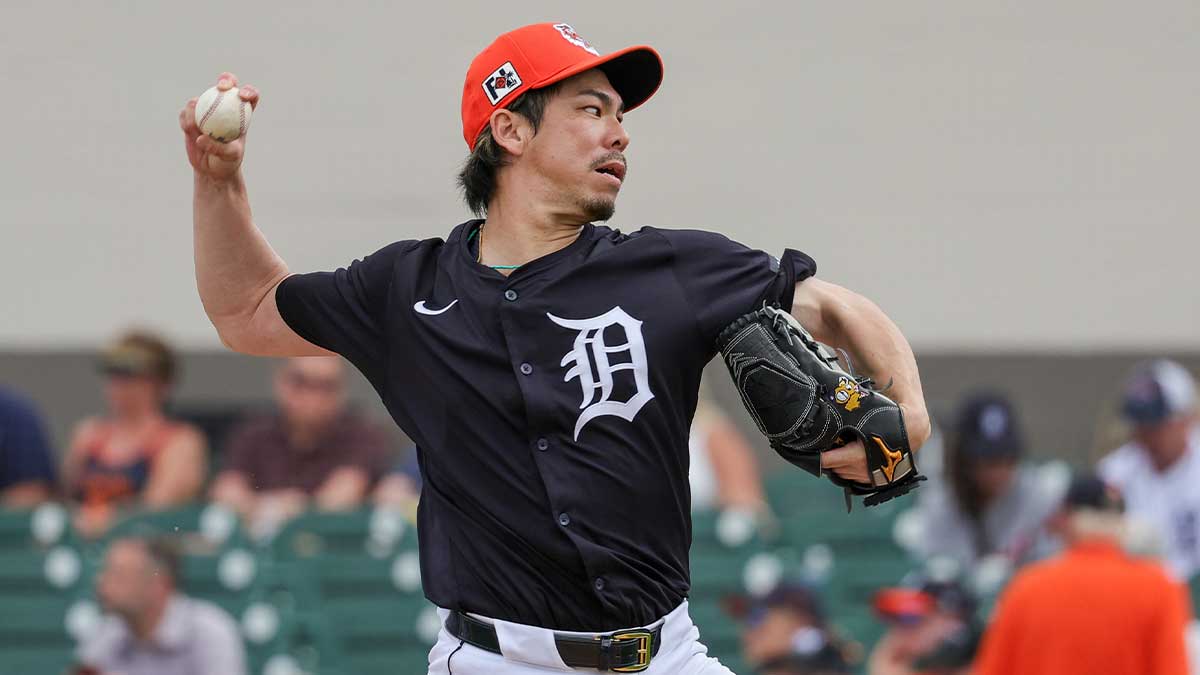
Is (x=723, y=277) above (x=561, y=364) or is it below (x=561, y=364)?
above

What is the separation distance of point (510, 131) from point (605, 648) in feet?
3.33

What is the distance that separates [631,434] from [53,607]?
186 inches

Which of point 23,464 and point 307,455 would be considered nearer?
point 307,455

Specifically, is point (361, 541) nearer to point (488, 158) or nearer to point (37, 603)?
point (37, 603)

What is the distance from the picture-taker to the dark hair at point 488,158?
11.2ft

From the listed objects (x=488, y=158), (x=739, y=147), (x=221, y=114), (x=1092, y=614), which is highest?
(x=221, y=114)

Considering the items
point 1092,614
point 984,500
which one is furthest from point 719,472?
point 1092,614

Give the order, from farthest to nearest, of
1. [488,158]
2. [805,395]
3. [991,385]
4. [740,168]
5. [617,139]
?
1. [740,168]
2. [991,385]
3. [488,158]
4. [617,139]
5. [805,395]

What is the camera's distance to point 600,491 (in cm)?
322

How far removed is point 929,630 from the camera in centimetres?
637

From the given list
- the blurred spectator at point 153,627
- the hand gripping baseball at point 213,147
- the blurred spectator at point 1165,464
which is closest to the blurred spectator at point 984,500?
the blurred spectator at point 1165,464

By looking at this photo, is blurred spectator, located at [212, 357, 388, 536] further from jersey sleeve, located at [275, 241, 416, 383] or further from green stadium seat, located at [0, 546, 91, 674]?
jersey sleeve, located at [275, 241, 416, 383]

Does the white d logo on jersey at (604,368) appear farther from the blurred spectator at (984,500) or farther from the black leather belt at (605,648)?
the blurred spectator at (984,500)

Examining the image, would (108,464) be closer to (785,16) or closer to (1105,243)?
(785,16)
